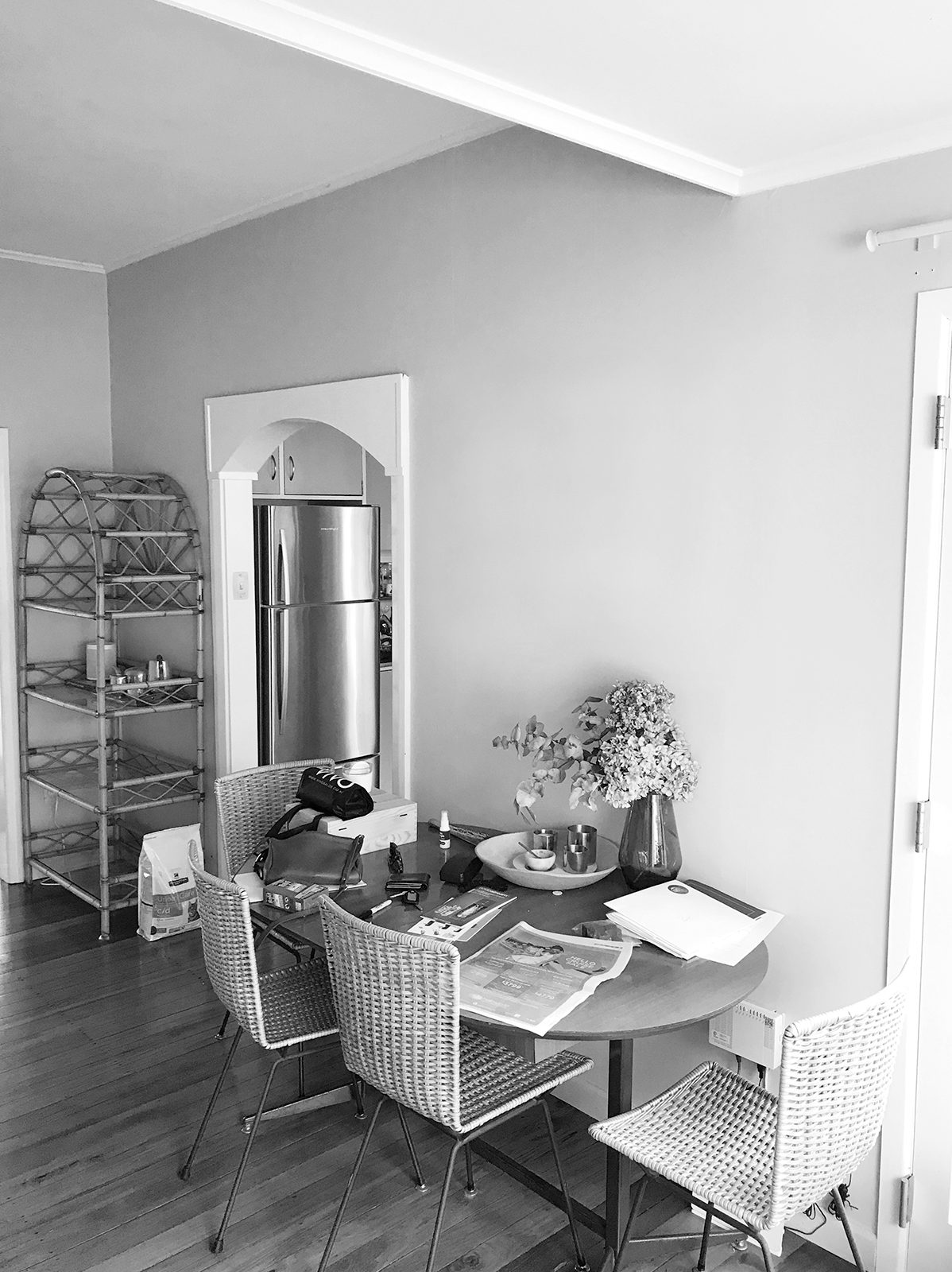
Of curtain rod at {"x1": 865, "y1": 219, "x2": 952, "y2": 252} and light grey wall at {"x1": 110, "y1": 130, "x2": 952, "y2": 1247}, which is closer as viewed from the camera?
curtain rod at {"x1": 865, "y1": 219, "x2": 952, "y2": 252}

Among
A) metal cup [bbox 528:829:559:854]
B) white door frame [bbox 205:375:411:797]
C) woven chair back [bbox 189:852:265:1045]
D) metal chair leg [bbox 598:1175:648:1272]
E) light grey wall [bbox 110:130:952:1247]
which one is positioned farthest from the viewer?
white door frame [bbox 205:375:411:797]

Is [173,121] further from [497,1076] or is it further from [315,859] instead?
[497,1076]

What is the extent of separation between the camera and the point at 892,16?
5.54 feet

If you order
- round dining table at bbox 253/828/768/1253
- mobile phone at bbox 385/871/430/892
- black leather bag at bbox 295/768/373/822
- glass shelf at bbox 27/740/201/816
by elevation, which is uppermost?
black leather bag at bbox 295/768/373/822

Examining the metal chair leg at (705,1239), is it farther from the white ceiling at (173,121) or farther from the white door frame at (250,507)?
the white ceiling at (173,121)

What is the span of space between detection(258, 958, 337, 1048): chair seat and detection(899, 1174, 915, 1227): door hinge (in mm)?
1348

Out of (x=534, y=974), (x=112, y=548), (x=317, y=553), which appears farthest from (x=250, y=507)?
(x=534, y=974)

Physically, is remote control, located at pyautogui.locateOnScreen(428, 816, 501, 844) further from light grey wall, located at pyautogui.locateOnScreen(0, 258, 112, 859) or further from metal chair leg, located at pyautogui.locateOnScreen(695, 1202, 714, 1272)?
light grey wall, located at pyautogui.locateOnScreen(0, 258, 112, 859)

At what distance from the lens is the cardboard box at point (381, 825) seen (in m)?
3.15

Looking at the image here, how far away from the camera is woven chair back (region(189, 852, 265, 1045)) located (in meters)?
2.57

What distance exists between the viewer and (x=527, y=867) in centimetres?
291

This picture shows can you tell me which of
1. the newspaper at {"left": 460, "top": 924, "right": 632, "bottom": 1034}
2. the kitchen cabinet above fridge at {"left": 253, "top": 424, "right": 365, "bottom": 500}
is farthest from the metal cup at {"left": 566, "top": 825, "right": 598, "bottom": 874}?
the kitchen cabinet above fridge at {"left": 253, "top": 424, "right": 365, "bottom": 500}

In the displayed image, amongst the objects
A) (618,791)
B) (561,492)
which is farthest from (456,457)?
(618,791)

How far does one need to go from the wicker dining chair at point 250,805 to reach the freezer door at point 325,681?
3.95 ft
